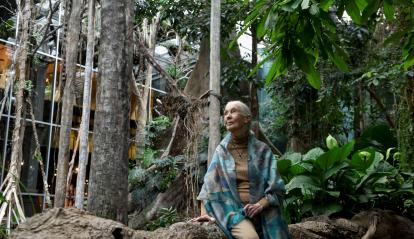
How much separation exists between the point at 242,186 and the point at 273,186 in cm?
21

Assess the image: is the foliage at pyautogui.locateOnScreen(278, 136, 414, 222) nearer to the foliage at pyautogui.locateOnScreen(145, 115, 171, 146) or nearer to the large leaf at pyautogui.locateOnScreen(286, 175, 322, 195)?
the large leaf at pyautogui.locateOnScreen(286, 175, 322, 195)

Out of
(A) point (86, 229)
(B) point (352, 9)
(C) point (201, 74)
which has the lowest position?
(A) point (86, 229)

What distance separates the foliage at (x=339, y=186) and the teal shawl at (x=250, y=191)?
2.67m

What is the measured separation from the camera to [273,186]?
341cm

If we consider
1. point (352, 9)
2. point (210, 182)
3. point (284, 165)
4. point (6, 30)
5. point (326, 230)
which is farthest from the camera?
point (6, 30)

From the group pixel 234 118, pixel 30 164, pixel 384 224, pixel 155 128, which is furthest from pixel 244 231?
pixel 30 164

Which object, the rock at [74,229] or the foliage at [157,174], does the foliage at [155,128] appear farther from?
the rock at [74,229]

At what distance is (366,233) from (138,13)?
702 cm

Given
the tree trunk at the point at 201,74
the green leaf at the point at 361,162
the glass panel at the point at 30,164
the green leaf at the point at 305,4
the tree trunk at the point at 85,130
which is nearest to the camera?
the green leaf at the point at 305,4

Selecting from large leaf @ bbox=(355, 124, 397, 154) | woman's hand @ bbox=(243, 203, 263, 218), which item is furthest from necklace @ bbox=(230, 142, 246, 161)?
large leaf @ bbox=(355, 124, 397, 154)

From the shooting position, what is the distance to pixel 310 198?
6.38 m

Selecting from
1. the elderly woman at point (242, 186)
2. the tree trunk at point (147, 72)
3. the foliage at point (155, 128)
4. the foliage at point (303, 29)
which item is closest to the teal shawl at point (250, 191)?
the elderly woman at point (242, 186)

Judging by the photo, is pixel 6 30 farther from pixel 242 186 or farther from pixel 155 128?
pixel 242 186

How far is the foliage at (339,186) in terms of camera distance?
6152mm
